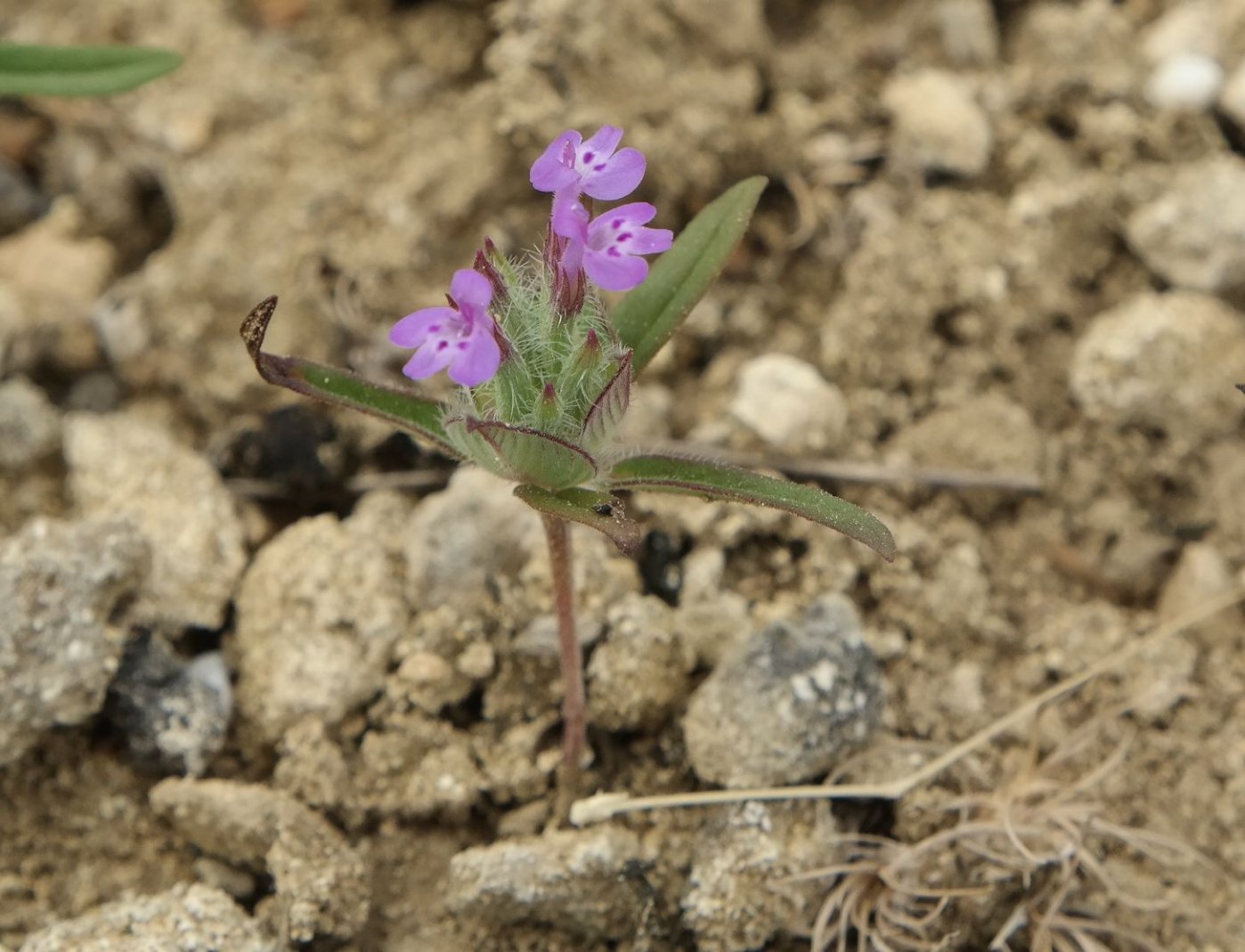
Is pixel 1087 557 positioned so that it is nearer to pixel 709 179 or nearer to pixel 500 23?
pixel 709 179

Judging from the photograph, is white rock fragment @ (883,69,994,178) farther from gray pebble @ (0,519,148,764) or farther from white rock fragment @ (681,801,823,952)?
gray pebble @ (0,519,148,764)

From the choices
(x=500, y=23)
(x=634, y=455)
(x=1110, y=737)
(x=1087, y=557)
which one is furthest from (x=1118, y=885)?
(x=500, y=23)

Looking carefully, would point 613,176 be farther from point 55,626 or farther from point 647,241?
point 55,626

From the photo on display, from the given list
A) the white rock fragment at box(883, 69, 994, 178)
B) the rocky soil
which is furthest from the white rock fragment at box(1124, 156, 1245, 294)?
the white rock fragment at box(883, 69, 994, 178)

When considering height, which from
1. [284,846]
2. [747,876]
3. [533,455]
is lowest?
[747,876]

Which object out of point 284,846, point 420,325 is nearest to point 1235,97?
point 420,325

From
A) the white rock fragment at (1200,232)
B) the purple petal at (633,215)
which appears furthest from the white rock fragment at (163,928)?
the white rock fragment at (1200,232)

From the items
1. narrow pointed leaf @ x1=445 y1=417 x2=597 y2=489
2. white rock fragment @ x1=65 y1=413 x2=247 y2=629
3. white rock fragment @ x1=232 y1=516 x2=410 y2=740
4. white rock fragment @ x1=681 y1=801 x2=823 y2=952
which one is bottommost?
white rock fragment @ x1=681 y1=801 x2=823 y2=952
